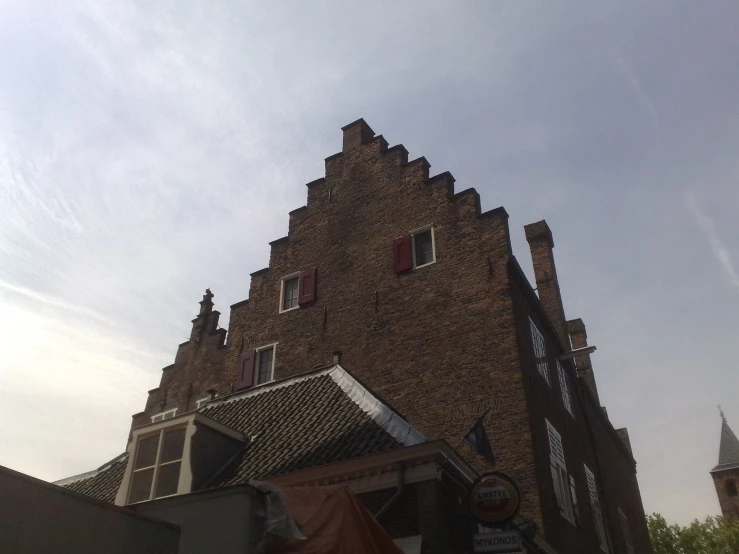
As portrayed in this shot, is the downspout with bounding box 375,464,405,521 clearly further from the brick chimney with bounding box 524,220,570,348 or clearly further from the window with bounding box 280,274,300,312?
the brick chimney with bounding box 524,220,570,348

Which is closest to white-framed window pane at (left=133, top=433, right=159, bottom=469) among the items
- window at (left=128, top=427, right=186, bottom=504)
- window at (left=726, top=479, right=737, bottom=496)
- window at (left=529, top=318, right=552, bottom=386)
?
window at (left=128, top=427, right=186, bottom=504)

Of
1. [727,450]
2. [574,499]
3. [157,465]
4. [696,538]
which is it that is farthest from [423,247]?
[727,450]

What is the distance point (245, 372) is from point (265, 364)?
645 mm

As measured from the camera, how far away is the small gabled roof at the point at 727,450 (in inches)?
2714

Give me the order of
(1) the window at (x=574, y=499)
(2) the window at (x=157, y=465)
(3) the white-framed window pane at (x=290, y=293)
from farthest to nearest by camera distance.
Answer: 1. (3) the white-framed window pane at (x=290, y=293)
2. (1) the window at (x=574, y=499)
3. (2) the window at (x=157, y=465)

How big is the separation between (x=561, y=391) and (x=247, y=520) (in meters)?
12.6

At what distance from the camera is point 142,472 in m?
11.3

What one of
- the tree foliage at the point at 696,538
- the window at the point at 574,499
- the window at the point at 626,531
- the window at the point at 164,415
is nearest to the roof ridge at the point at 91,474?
the window at the point at 164,415

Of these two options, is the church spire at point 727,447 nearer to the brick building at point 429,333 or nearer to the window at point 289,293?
the brick building at point 429,333

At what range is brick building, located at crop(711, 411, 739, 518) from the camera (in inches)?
2645

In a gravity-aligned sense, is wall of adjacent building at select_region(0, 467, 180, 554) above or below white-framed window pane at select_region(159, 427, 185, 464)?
below

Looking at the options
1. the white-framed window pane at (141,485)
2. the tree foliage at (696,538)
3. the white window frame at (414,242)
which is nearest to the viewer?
the white-framed window pane at (141,485)

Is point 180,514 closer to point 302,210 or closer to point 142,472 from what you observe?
point 142,472

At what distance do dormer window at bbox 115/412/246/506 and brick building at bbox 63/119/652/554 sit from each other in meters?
1.01
